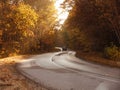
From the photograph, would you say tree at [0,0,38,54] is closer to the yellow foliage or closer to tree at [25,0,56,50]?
the yellow foliage

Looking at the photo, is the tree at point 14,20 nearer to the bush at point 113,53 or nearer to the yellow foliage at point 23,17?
the yellow foliage at point 23,17

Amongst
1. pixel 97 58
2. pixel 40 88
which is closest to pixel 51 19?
pixel 97 58

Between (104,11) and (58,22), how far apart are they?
3901 cm

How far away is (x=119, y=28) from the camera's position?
24516mm

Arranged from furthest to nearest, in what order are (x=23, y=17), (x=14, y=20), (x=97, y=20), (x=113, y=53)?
(x=14, y=20), (x=23, y=17), (x=97, y=20), (x=113, y=53)

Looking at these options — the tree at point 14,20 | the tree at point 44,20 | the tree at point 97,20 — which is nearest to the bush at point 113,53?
the tree at point 97,20

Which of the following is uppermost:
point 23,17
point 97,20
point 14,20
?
point 23,17

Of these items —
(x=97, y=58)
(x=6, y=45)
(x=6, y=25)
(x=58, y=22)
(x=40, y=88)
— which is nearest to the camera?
(x=40, y=88)

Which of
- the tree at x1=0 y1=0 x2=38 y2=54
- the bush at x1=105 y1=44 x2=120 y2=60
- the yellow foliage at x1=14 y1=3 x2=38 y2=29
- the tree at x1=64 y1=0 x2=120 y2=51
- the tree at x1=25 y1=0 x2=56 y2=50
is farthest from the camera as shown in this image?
the tree at x1=25 y1=0 x2=56 y2=50

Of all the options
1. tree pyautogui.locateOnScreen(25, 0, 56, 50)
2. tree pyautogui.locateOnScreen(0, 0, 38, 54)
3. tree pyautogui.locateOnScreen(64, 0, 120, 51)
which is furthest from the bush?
tree pyautogui.locateOnScreen(25, 0, 56, 50)

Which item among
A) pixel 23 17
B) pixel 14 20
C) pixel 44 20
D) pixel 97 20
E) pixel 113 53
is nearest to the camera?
pixel 113 53

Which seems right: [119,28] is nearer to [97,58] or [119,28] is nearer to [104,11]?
[104,11]

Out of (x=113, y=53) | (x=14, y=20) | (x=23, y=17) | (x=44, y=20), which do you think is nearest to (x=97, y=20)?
(x=113, y=53)

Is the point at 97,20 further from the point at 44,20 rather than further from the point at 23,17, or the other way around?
the point at 44,20
